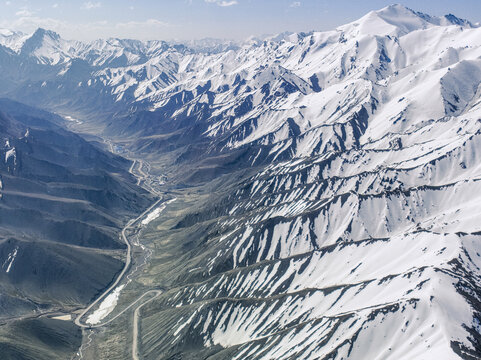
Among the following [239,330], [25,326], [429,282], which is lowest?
[429,282]

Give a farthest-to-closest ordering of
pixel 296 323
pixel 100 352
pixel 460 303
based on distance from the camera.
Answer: pixel 100 352, pixel 296 323, pixel 460 303

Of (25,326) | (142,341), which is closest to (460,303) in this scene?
(142,341)

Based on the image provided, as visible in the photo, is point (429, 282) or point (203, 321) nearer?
point (429, 282)

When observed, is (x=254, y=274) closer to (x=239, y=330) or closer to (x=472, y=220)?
(x=239, y=330)

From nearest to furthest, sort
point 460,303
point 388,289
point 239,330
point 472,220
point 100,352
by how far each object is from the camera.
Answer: point 460,303
point 388,289
point 239,330
point 100,352
point 472,220

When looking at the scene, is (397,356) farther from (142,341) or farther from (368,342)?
(142,341)

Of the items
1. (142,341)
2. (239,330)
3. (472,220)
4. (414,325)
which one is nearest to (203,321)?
(239,330)

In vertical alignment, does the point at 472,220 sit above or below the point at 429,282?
above

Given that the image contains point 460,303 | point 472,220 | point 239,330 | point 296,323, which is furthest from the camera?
point 472,220

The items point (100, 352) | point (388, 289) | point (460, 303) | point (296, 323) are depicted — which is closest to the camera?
point (460, 303)
